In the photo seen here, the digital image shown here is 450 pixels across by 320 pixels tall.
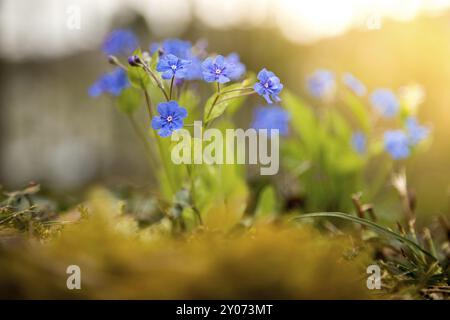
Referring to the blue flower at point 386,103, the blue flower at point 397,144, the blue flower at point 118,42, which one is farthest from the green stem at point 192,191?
the blue flower at point 386,103

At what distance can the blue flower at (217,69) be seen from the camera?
2.60ft

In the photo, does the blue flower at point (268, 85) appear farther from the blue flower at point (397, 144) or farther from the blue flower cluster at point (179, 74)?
the blue flower at point (397, 144)

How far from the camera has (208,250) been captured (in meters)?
0.56

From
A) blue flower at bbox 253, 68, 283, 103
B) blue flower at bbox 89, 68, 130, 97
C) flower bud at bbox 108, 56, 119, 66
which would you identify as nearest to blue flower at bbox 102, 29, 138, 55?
blue flower at bbox 89, 68, 130, 97

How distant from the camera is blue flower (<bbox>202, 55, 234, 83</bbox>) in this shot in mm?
793

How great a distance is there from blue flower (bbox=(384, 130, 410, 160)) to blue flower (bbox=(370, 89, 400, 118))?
0.10m

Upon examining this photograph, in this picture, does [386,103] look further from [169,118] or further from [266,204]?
[169,118]

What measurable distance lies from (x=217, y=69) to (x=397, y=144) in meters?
0.68

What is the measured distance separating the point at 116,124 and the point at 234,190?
15.4 feet

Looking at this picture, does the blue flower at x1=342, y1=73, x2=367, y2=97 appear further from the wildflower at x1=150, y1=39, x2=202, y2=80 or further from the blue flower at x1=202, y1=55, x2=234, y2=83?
the blue flower at x1=202, y1=55, x2=234, y2=83

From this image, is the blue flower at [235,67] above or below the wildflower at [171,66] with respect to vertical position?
above

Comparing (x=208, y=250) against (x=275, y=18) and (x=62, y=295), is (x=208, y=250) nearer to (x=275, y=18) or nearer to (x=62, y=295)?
(x=62, y=295)

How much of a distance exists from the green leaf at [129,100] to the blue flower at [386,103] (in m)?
0.68
